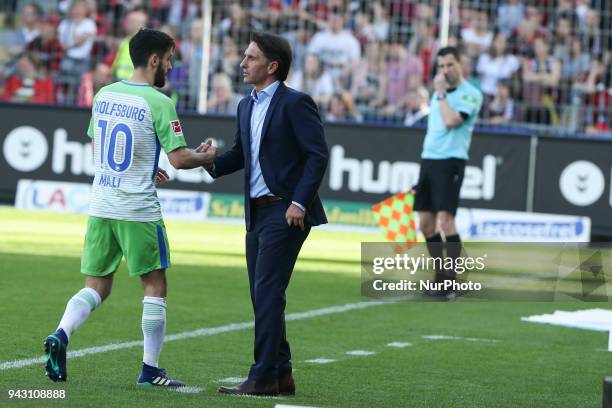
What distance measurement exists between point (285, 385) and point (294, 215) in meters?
0.94

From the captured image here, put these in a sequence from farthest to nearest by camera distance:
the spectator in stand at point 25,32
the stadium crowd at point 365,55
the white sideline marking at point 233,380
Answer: the spectator in stand at point 25,32 < the stadium crowd at point 365,55 < the white sideline marking at point 233,380

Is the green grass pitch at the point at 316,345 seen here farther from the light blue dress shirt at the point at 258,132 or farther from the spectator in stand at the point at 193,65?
the spectator in stand at the point at 193,65

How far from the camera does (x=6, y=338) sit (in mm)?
9070

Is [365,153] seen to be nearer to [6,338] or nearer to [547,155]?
[547,155]

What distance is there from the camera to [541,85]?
1998cm

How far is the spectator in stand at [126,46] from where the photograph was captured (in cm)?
2134

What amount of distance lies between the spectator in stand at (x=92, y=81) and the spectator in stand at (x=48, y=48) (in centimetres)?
59

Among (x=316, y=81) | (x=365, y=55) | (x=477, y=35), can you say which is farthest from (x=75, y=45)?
(x=477, y=35)

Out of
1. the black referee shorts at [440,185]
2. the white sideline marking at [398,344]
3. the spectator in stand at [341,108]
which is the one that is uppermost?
the spectator in stand at [341,108]

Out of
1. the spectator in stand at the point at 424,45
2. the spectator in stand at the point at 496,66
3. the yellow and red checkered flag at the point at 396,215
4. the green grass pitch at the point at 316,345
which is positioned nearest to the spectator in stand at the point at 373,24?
the spectator in stand at the point at 424,45

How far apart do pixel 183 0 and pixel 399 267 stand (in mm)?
14139

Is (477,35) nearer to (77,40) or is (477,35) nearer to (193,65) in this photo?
(193,65)

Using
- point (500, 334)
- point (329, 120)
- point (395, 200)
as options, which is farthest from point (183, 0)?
point (500, 334)

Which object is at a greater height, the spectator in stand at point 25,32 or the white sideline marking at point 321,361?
the spectator in stand at point 25,32
